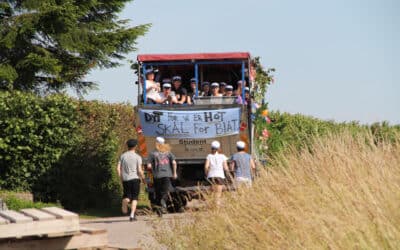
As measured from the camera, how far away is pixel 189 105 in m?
20.3

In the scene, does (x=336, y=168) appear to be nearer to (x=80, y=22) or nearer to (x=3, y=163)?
(x=3, y=163)

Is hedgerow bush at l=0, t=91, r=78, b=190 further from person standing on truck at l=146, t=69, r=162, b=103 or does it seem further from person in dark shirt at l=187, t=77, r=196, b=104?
person in dark shirt at l=187, t=77, r=196, b=104

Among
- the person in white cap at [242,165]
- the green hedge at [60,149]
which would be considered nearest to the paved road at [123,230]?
the person in white cap at [242,165]

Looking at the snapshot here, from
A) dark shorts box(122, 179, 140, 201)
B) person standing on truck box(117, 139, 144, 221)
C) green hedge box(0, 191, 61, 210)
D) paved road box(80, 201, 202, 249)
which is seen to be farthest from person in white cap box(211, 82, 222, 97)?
green hedge box(0, 191, 61, 210)

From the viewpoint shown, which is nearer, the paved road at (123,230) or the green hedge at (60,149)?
the paved road at (123,230)

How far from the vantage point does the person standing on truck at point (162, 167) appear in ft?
62.9

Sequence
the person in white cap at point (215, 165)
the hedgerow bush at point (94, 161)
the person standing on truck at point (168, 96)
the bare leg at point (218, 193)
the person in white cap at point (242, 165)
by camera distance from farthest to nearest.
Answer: the hedgerow bush at point (94, 161)
the person standing on truck at point (168, 96)
the person in white cap at point (215, 165)
the person in white cap at point (242, 165)
the bare leg at point (218, 193)

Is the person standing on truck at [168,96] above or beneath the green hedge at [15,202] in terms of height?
above

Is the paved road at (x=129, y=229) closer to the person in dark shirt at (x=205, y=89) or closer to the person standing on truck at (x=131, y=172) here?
the person standing on truck at (x=131, y=172)

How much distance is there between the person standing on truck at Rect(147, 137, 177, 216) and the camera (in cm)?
1917

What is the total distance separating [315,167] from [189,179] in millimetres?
10870

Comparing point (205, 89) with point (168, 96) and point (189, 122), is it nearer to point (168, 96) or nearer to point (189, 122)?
point (168, 96)

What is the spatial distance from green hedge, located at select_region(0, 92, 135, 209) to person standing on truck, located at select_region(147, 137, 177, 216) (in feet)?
11.2

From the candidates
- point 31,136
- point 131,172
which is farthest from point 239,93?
point 31,136
